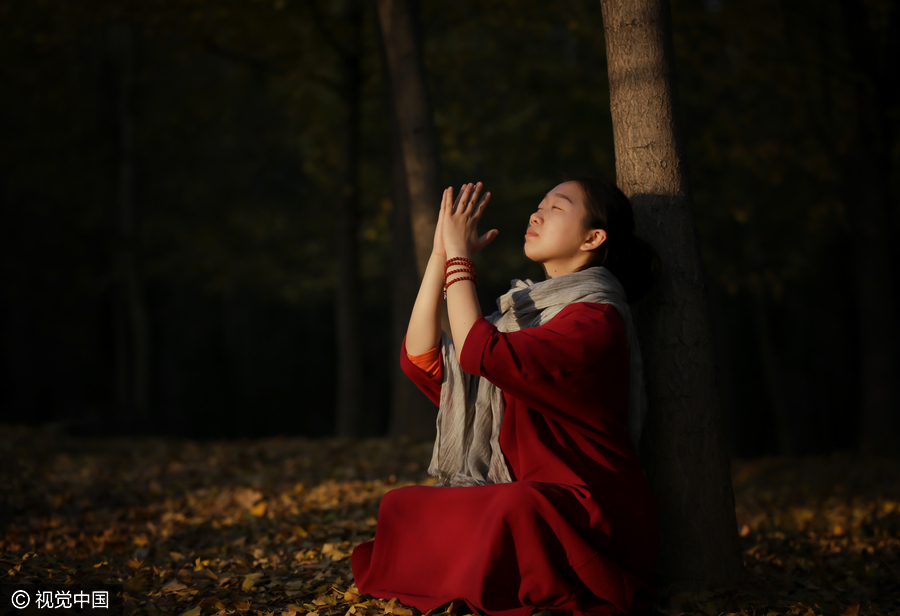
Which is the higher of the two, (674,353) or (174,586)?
(674,353)

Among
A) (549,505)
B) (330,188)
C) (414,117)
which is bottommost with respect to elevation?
(549,505)

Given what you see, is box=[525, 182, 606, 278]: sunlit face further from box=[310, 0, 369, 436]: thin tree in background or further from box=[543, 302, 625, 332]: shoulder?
box=[310, 0, 369, 436]: thin tree in background

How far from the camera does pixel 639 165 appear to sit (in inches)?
120

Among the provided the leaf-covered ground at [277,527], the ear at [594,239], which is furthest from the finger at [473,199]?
the leaf-covered ground at [277,527]

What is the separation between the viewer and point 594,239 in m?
2.77

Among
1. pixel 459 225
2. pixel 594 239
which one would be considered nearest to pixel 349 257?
pixel 459 225

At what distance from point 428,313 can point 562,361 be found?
0.61m

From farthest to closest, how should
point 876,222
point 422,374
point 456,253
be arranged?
point 876,222 → point 422,374 → point 456,253

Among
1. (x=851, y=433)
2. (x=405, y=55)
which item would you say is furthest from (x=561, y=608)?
(x=851, y=433)

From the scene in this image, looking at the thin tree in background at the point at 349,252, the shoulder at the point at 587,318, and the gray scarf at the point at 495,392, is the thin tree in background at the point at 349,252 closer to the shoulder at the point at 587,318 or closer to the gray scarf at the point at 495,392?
the gray scarf at the point at 495,392

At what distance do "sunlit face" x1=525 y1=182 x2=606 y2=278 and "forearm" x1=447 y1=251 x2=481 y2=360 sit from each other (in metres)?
0.29

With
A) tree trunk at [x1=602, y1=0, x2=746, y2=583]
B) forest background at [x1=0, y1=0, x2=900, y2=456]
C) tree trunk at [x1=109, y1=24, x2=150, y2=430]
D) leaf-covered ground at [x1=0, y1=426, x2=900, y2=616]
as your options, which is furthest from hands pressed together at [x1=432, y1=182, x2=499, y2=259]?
tree trunk at [x1=109, y1=24, x2=150, y2=430]

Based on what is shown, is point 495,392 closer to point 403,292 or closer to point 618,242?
point 618,242

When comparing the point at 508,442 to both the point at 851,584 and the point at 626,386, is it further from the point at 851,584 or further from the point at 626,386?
the point at 851,584
